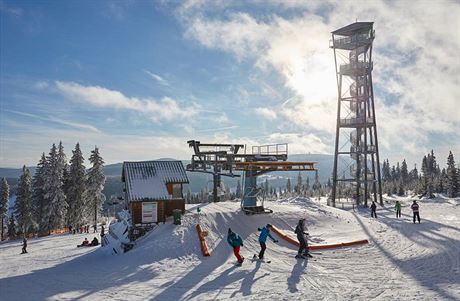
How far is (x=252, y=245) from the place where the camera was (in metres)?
20.4

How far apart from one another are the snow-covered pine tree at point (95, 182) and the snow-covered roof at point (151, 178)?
1185 inches

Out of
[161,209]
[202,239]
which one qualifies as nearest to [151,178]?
[161,209]

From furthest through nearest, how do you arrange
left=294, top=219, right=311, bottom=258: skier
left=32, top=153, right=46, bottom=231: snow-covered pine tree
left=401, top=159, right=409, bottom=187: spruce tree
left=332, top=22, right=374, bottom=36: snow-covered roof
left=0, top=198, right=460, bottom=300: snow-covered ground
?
left=401, top=159, right=409, bottom=187: spruce tree → left=32, top=153, right=46, bottom=231: snow-covered pine tree → left=332, top=22, right=374, bottom=36: snow-covered roof → left=294, top=219, right=311, bottom=258: skier → left=0, top=198, right=460, bottom=300: snow-covered ground

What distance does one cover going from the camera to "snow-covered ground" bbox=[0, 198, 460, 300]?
1213cm

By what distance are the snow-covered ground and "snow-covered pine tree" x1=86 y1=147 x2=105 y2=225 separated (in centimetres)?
3336

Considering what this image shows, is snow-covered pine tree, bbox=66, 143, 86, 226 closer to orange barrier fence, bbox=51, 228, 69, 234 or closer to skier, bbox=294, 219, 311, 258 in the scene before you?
orange barrier fence, bbox=51, 228, 69, 234

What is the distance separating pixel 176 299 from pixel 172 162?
19.5 meters

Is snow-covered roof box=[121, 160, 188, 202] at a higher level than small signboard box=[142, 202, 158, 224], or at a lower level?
higher

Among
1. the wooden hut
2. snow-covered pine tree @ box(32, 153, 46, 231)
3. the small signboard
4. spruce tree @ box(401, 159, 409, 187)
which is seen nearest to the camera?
the small signboard

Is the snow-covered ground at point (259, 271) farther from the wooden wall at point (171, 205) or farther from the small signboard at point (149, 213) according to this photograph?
the wooden wall at point (171, 205)

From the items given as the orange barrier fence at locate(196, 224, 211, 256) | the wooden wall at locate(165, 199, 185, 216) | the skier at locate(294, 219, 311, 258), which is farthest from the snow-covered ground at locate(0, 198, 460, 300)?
the wooden wall at locate(165, 199, 185, 216)

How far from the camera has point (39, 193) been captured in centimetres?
5428

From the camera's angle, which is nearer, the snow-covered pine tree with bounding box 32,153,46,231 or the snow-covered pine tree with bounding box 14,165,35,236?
the snow-covered pine tree with bounding box 32,153,46,231

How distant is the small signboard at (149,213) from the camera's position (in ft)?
83.1
